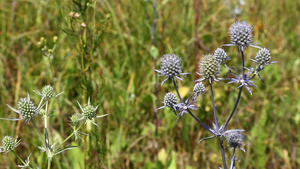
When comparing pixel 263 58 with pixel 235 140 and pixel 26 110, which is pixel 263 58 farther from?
pixel 26 110

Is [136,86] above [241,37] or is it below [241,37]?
above

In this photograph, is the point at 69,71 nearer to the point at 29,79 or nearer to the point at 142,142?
the point at 29,79

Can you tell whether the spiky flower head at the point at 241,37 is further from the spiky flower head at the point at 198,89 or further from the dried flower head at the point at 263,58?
the spiky flower head at the point at 198,89

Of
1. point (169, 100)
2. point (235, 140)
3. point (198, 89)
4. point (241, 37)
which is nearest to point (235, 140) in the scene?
point (235, 140)

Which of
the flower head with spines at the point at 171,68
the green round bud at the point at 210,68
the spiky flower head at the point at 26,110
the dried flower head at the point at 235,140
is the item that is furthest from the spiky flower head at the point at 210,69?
the spiky flower head at the point at 26,110

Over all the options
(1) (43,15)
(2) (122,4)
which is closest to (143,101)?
(2) (122,4)

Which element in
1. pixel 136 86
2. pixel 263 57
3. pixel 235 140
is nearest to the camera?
pixel 263 57

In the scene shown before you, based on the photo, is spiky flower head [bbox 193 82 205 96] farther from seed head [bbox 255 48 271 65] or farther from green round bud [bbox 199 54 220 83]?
seed head [bbox 255 48 271 65]

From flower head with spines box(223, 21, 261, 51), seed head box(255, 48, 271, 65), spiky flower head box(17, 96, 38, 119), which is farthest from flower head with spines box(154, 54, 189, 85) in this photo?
spiky flower head box(17, 96, 38, 119)

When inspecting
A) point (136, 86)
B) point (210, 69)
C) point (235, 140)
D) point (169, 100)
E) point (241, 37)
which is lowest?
point (235, 140)
